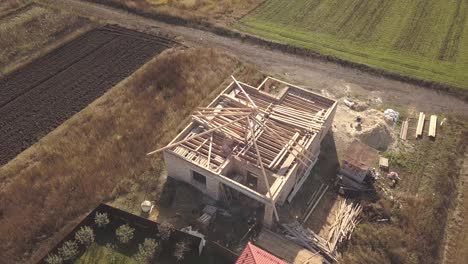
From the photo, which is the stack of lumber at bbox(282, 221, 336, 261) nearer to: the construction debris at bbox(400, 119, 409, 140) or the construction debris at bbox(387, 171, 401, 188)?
the construction debris at bbox(387, 171, 401, 188)

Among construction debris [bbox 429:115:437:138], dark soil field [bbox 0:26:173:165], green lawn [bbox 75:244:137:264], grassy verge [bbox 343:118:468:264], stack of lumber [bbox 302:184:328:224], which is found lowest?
grassy verge [bbox 343:118:468:264]

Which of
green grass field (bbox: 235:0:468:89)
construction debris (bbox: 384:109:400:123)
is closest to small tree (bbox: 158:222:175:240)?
construction debris (bbox: 384:109:400:123)

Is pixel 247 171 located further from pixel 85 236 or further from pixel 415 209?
pixel 415 209

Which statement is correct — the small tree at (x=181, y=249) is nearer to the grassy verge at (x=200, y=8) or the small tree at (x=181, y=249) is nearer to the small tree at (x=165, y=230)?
the small tree at (x=165, y=230)

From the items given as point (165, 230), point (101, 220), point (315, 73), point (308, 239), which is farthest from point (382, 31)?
point (101, 220)

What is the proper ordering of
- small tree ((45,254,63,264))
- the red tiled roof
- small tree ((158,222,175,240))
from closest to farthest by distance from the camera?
1. the red tiled roof
2. small tree ((45,254,63,264))
3. small tree ((158,222,175,240))

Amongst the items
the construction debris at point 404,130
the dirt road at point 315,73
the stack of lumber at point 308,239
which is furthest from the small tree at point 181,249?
the dirt road at point 315,73

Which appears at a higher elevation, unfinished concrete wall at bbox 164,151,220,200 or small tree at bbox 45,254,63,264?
unfinished concrete wall at bbox 164,151,220,200
